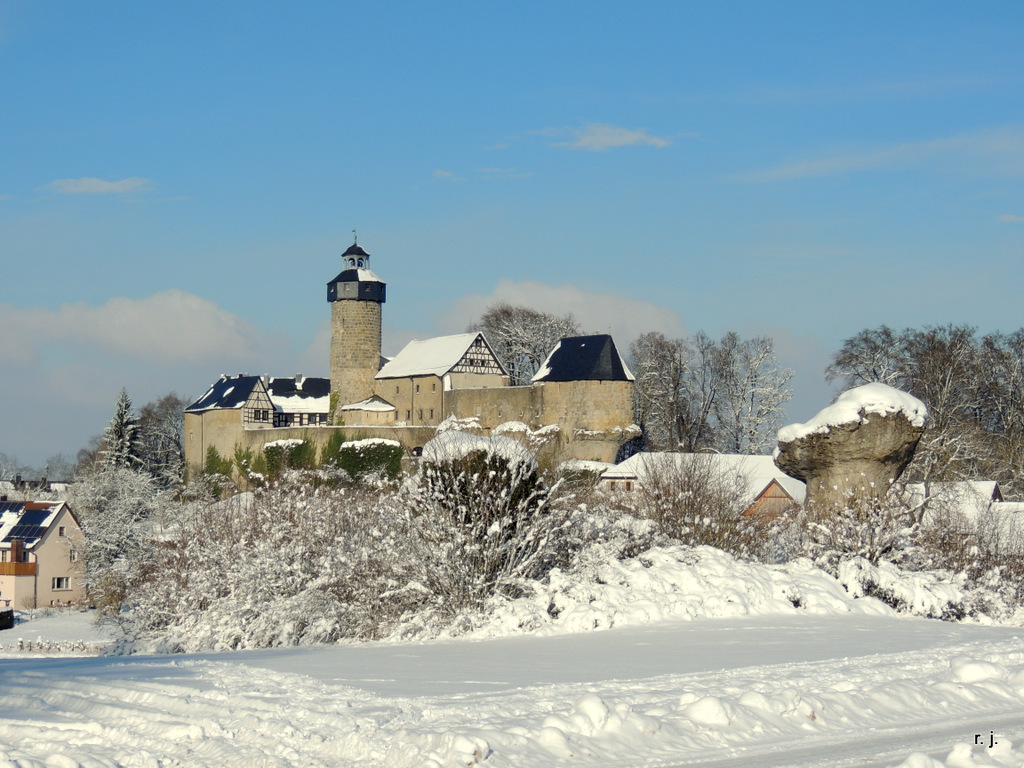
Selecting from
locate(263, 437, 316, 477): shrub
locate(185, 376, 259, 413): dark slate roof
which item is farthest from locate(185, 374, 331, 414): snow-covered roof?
locate(263, 437, 316, 477): shrub

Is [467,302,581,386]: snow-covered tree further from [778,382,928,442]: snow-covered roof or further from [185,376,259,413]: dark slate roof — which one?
[778,382,928,442]: snow-covered roof

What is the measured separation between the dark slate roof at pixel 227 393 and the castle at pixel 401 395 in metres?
0.08

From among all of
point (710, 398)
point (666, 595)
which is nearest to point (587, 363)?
point (710, 398)

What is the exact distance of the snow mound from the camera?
41.1 feet

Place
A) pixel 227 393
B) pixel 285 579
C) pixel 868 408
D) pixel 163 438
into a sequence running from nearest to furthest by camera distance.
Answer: pixel 285 579, pixel 868 408, pixel 227 393, pixel 163 438

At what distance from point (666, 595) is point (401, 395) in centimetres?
4436

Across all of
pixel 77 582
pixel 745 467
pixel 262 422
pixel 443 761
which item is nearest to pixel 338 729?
pixel 443 761

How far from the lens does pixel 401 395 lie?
57.1m

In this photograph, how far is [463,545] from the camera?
43.3 ft

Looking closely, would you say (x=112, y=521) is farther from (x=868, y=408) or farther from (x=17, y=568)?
(x=868, y=408)

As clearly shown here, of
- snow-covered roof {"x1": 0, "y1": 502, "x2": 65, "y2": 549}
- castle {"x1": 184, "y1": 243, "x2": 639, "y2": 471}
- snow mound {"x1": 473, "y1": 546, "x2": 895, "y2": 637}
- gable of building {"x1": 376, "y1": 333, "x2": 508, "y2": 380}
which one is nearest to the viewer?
snow mound {"x1": 473, "y1": 546, "x2": 895, "y2": 637}

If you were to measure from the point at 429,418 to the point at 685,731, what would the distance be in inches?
1919

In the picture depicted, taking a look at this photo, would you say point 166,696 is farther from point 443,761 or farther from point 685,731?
point 685,731

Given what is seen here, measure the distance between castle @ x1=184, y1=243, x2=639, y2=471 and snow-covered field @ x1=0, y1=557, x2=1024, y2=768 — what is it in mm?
38010
